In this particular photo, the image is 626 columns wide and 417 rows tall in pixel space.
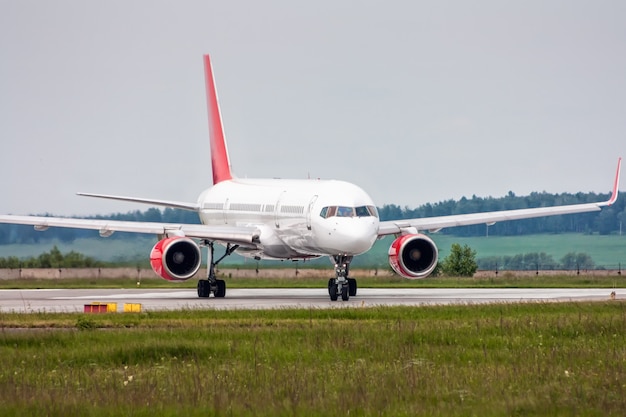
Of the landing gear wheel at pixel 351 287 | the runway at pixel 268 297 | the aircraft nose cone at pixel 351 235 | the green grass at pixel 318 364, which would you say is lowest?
the green grass at pixel 318 364

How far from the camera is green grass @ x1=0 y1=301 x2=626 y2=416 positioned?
17.2 meters

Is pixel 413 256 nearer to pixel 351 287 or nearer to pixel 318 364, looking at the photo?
pixel 351 287

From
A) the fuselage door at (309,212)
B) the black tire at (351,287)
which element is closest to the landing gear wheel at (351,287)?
the black tire at (351,287)

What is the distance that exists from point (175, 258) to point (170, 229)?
223 centimetres

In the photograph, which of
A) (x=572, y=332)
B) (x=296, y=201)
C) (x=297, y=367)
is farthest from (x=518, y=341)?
(x=296, y=201)

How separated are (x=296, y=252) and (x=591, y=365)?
87.7 ft

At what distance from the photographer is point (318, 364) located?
22172mm

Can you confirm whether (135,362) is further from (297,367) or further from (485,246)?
(485,246)

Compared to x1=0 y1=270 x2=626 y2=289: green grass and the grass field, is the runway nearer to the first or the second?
x1=0 y1=270 x2=626 y2=289: green grass

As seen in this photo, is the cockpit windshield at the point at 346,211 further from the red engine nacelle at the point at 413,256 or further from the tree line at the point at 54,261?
the tree line at the point at 54,261

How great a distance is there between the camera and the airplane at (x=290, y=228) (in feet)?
140

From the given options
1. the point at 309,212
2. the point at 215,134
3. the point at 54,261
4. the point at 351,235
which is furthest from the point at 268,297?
the point at 54,261

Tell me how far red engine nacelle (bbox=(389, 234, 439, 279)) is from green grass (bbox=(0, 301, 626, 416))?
12138 mm

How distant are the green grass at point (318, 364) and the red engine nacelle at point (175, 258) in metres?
→ 11.0
